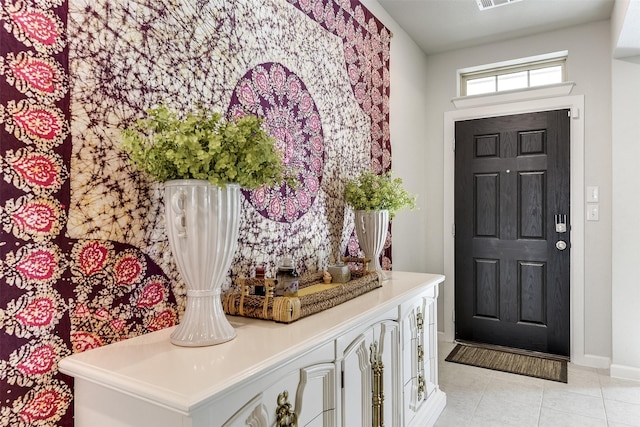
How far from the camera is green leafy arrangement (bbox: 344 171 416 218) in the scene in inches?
91.0

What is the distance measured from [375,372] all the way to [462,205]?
2.43 meters

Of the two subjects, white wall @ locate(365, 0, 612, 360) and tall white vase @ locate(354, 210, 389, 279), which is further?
white wall @ locate(365, 0, 612, 360)

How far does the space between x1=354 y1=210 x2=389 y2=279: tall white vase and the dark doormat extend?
4.96ft

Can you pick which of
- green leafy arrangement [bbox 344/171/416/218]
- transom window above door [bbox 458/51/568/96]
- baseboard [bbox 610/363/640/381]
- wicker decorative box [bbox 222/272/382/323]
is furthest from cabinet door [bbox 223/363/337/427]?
transom window above door [bbox 458/51/568/96]

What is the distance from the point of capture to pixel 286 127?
6.60 feet

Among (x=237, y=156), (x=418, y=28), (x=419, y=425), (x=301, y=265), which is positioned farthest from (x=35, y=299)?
(x=418, y=28)

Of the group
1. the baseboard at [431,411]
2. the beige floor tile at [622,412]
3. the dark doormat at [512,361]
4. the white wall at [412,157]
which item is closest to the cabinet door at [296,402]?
the baseboard at [431,411]

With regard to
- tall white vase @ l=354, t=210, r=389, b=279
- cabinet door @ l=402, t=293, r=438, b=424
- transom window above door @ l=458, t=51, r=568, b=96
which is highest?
transom window above door @ l=458, t=51, r=568, b=96

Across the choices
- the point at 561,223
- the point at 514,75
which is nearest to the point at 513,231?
the point at 561,223

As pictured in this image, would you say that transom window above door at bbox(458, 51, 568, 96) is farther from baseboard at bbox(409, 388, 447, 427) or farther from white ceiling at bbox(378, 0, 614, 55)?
baseboard at bbox(409, 388, 447, 427)

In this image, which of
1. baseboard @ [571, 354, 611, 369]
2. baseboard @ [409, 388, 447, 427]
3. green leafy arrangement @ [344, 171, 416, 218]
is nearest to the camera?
baseboard @ [409, 388, 447, 427]

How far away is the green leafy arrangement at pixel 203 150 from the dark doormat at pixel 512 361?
110 inches

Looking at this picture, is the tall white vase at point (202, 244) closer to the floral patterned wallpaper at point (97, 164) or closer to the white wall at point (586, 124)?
the floral patterned wallpaper at point (97, 164)

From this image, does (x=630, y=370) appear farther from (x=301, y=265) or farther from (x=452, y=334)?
(x=301, y=265)
